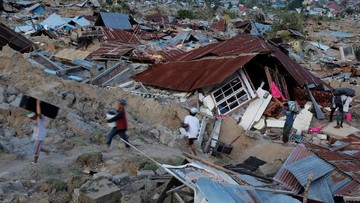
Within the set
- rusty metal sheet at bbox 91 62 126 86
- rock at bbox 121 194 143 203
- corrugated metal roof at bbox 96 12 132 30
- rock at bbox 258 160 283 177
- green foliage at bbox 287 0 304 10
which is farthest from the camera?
green foliage at bbox 287 0 304 10

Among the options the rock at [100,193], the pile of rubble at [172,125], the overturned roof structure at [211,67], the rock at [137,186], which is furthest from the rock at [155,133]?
the rock at [100,193]

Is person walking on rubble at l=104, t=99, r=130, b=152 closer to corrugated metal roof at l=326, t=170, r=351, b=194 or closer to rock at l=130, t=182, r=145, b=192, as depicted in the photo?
rock at l=130, t=182, r=145, b=192

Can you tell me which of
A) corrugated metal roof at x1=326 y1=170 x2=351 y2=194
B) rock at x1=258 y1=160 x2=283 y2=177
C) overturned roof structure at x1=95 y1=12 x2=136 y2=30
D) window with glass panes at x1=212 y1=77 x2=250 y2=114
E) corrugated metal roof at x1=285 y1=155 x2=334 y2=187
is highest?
corrugated metal roof at x1=285 y1=155 x2=334 y2=187

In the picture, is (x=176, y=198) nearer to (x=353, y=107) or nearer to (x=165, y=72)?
(x=165, y=72)

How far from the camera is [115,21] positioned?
19.4 metres

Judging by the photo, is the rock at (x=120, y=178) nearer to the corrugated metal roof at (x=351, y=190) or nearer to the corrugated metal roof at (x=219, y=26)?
the corrugated metal roof at (x=351, y=190)

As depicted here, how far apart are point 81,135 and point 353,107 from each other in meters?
7.91

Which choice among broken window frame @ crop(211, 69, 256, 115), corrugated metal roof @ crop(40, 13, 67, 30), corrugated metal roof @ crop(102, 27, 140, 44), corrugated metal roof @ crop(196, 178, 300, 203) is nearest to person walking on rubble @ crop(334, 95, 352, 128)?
broken window frame @ crop(211, 69, 256, 115)

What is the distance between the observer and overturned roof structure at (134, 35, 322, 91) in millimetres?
9688

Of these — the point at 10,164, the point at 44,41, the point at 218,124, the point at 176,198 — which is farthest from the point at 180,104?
the point at 44,41

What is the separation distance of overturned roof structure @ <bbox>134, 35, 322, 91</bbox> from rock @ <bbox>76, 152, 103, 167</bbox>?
13.4 ft

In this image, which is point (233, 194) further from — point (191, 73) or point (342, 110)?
point (191, 73)

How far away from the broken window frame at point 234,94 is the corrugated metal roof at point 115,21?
10506 mm

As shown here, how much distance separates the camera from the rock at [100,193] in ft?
13.9
